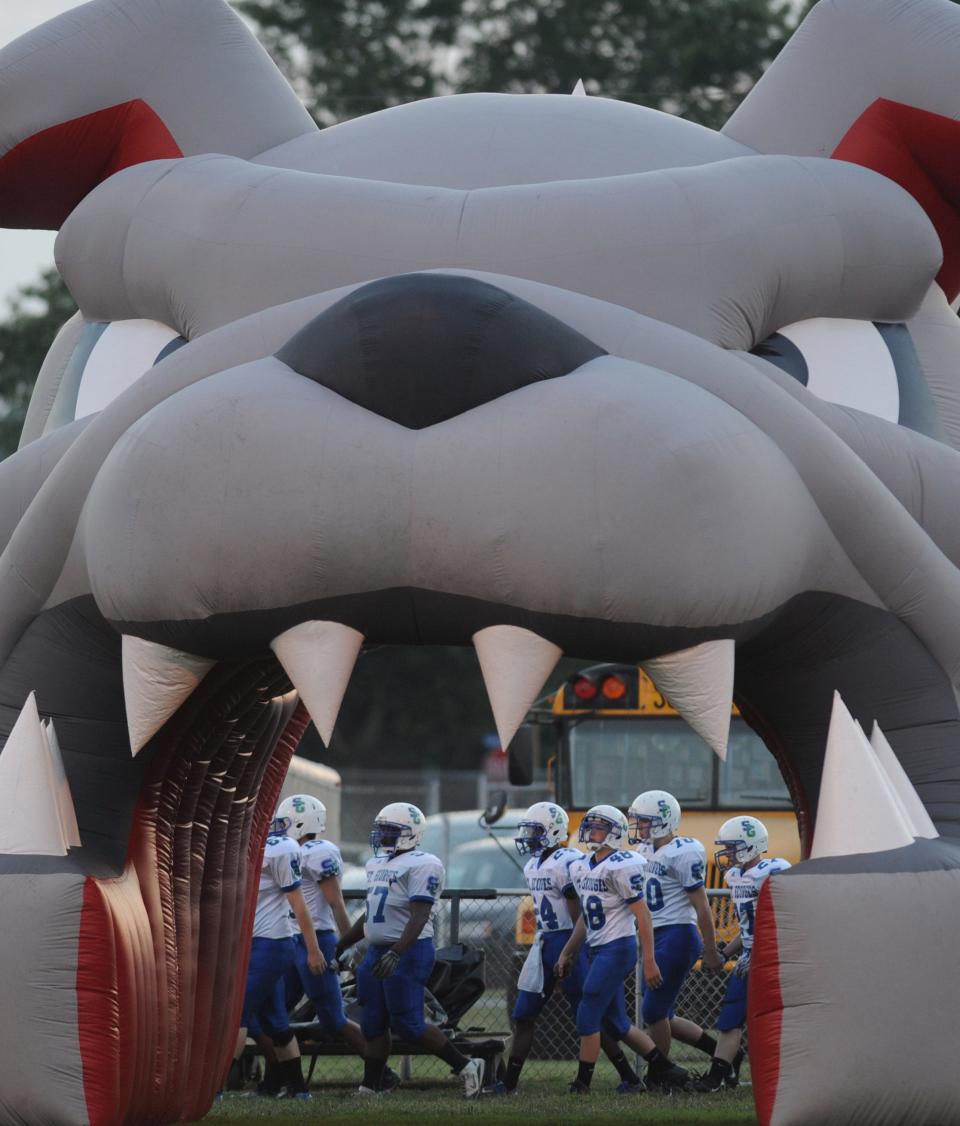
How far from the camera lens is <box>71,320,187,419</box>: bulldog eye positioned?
5.81 m

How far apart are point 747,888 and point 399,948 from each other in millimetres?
1738

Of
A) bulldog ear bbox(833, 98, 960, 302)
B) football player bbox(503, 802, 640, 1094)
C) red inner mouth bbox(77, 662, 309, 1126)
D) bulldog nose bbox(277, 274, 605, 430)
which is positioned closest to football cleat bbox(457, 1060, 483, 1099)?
football player bbox(503, 802, 640, 1094)

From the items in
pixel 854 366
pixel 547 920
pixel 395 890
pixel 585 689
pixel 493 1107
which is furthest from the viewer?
pixel 585 689

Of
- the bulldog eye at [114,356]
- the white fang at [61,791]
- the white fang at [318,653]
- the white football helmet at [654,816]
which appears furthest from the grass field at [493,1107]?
the white fang at [318,653]

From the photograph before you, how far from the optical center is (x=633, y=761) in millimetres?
14906

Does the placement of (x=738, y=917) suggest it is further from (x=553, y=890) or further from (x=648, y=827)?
(x=553, y=890)

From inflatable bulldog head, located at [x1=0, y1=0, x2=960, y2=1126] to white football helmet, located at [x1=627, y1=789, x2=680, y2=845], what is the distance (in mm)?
5078

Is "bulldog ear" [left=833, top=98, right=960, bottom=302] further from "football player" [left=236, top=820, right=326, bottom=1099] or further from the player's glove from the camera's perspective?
"football player" [left=236, top=820, right=326, bottom=1099]

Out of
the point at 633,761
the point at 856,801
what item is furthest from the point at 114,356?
the point at 633,761

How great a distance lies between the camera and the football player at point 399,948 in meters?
10.4

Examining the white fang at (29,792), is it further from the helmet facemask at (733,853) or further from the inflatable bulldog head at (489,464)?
the helmet facemask at (733,853)

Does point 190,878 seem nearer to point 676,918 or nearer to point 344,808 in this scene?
point 676,918

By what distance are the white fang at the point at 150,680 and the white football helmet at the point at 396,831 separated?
18.9 ft

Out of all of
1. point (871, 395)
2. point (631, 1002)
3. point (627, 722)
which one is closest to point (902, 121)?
point (871, 395)
